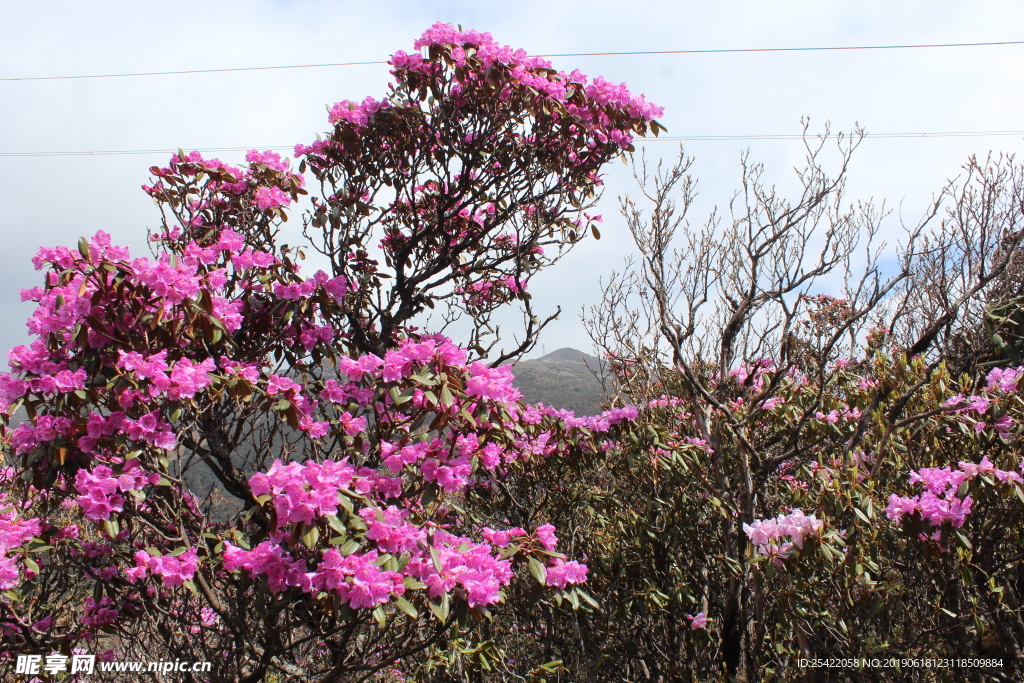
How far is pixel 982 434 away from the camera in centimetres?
243

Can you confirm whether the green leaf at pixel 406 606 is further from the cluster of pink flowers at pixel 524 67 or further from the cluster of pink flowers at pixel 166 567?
the cluster of pink flowers at pixel 524 67

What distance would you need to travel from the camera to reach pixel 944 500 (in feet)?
6.77

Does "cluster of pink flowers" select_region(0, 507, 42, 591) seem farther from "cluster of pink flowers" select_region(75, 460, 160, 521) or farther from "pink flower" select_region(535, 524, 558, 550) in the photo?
"pink flower" select_region(535, 524, 558, 550)

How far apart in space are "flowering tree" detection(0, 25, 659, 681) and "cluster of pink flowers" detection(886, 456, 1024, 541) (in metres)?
1.19

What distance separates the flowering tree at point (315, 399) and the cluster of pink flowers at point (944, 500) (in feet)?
3.91

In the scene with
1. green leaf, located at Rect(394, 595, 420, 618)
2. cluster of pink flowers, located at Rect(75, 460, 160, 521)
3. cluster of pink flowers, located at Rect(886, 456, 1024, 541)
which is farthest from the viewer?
cluster of pink flowers, located at Rect(886, 456, 1024, 541)

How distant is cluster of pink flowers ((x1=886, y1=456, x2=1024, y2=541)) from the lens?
203 cm

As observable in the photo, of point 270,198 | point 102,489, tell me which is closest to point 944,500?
point 102,489

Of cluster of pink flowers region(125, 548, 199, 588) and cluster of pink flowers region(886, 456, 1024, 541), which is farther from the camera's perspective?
cluster of pink flowers region(886, 456, 1024, 541)

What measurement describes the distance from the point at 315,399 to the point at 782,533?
6.06 feet

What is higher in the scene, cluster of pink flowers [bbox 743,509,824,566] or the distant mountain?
the distant mountain

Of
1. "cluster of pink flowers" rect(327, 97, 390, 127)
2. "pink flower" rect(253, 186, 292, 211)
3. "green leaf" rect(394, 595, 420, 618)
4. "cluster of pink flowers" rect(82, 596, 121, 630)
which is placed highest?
"cluster of pink flowers" rect(327, 97, 390, 127)

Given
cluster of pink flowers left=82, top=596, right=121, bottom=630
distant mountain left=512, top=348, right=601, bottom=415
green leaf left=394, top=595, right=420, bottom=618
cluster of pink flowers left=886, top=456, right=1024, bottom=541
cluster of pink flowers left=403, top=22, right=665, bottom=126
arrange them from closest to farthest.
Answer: green leaf left=394, top=595, right=420, bottom=618
cluster of pink flowers left=886, top=456, right=1024, bottom=541
cluster of pink flowers left=82, top=596, right=121, bottom=630
cluster of pink flowers left=403, top=22, right=665, bottom=126
distant mountain left=512, top=348, right=601, bottom=415

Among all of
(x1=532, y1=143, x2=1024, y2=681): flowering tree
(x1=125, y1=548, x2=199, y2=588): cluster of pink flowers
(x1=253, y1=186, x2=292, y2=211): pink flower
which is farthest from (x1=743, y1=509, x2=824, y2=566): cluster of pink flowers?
(x1=253, y1=186, x2=292, y2=211): pink flower
